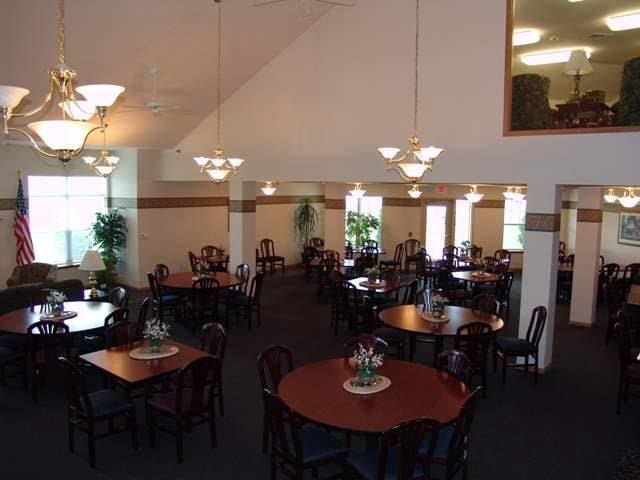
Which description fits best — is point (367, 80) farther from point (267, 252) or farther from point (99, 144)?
point (267, 252)

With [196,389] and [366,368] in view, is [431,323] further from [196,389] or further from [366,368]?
[196,389]

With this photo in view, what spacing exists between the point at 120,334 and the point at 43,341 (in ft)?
4.66

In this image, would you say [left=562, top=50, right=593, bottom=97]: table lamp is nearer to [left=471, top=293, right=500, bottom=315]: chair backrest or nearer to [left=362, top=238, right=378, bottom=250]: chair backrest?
[left=471, top=293, right=500, bottom=315]: chair backrest

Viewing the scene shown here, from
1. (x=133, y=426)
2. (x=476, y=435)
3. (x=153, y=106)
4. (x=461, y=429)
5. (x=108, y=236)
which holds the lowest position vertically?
(x=476, y=435)

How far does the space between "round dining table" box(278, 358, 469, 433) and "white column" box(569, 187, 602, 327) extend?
6639mm

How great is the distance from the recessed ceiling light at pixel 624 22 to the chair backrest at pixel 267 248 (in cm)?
1118

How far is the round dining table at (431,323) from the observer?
700cm

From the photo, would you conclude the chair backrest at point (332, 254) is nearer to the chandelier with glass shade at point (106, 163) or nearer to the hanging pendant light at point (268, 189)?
the hanging pendant light at point (268, 189)

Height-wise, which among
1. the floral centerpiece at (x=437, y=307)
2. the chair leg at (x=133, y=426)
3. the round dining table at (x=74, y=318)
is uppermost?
the floral centerpiece at (x=437, y=307)

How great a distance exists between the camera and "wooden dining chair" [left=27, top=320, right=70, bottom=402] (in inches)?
263

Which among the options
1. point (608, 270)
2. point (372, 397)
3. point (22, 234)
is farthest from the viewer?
point (608, 270)

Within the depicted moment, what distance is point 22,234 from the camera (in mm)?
11305

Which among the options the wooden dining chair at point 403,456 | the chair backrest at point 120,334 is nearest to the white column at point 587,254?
the wooden dining chair at point 403,456

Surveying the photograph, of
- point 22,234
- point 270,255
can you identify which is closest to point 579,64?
point 270,255
